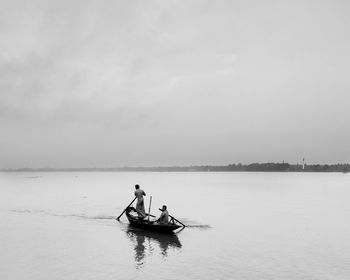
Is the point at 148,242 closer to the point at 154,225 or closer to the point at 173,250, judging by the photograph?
the point at 154,225

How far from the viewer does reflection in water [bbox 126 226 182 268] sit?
24.2m

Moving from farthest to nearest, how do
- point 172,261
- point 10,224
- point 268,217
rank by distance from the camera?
point 268,217 → point 10,224 → point 172,261

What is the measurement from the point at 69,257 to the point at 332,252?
60.2 ft

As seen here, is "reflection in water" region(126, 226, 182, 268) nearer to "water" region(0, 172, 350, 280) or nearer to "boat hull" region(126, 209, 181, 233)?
"water" region(0, 172, 350, 280)

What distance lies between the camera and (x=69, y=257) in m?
23.1

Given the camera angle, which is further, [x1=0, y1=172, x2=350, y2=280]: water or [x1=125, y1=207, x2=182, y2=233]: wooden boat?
[x1=125, y1=207, x2=182, y2=233]: wooden boat

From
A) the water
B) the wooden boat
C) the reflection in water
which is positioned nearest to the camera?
the water

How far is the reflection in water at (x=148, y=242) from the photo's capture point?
24175mm

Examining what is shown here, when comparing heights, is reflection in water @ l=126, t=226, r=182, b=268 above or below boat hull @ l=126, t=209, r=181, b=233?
below

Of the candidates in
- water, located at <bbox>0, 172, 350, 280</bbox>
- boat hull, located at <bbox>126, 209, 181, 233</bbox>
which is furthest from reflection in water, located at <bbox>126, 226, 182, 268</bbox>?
boat hull, located at <bbox>126, 209, 181, 233</bbox>

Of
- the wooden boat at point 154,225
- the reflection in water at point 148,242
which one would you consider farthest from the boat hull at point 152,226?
the reflection in water at point 148,242

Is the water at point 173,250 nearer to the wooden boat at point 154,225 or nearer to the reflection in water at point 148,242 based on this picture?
the reflection in water at point 148,242

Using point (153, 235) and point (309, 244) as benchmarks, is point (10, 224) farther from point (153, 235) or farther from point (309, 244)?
point (309, 244)

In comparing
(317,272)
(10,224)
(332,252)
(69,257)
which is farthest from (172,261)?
(10,224)
